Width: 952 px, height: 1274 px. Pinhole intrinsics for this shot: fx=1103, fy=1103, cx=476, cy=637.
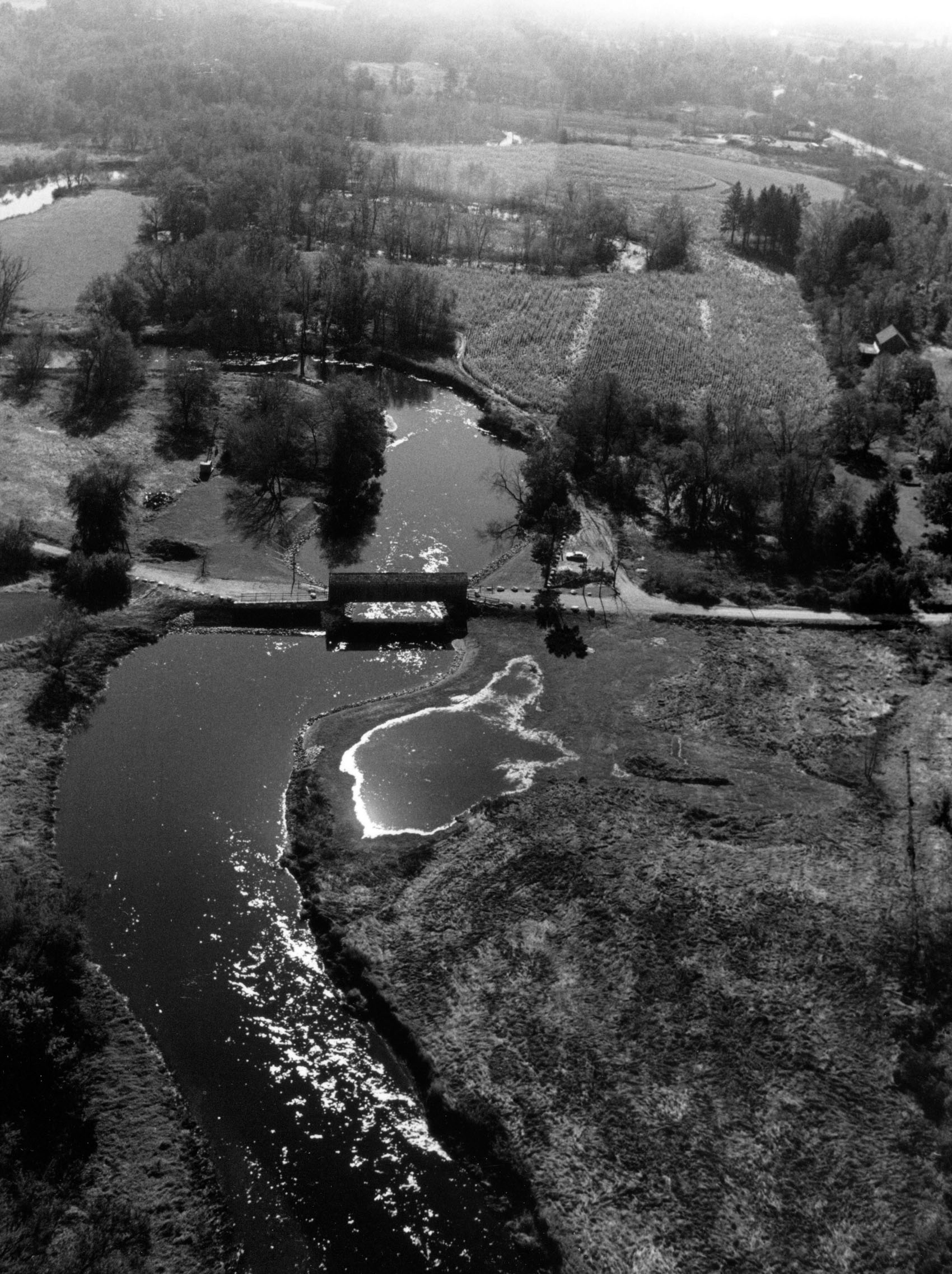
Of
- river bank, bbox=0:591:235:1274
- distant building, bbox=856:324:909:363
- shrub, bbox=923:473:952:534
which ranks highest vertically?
distant building, bbox=856:324:909:363

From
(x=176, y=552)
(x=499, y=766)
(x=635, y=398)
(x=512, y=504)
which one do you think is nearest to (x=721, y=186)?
(x=635, y=398)

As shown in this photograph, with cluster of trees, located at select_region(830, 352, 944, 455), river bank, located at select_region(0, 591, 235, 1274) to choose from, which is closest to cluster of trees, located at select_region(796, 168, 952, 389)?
cluster of trees, located at select_region(830, 352, 944, 455)

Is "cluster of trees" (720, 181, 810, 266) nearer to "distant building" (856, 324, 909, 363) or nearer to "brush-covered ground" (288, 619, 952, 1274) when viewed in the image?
"distant building" (856, 324, 909, 363)

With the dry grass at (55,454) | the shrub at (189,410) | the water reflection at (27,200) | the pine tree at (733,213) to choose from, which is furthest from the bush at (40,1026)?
the pine tree at (733,213)

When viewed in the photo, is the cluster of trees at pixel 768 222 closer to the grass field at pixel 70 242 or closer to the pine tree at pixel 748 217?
the pine tree at pixel 748 217

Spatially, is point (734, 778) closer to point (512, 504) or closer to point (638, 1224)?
point (638, 1224)

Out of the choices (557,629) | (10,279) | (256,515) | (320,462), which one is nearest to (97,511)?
(256,515)
